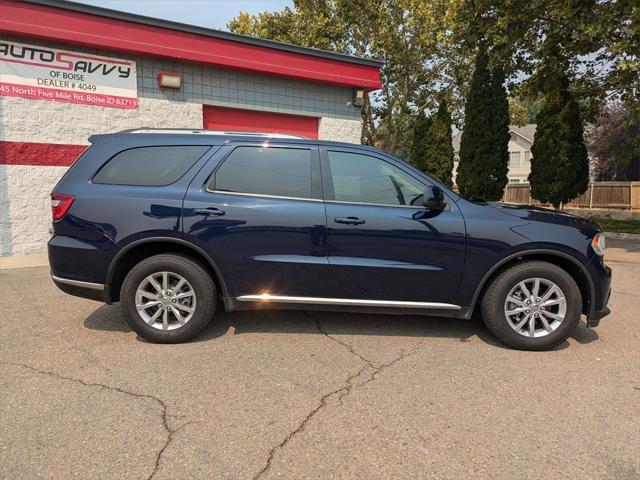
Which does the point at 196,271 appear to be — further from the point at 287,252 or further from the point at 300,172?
the point at 300,172

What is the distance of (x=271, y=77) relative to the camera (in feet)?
30.2

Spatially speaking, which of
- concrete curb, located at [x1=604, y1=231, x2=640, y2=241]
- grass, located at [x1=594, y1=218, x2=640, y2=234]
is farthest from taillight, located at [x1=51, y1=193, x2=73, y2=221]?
grass, located at [x1=594, y1=218, x2=640, y2=234]

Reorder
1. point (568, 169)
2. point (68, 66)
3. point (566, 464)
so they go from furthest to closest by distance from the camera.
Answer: point (568, 169), point (68, 66), point (566, 464)

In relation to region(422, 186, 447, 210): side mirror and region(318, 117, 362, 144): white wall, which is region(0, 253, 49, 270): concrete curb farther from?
region(422, 186, 447, 210): side mirror

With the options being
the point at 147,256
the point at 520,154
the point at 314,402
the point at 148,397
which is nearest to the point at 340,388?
the point at 314,402

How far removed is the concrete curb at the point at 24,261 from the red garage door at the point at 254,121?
12.8ft

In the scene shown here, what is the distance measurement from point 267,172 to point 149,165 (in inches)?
42.2

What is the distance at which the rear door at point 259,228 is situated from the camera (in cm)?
375

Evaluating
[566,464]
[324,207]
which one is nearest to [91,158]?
[324,207]

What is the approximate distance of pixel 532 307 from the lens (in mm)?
3770

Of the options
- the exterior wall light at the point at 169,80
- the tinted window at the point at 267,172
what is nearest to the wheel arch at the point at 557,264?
the tinted window at the point at 267,172

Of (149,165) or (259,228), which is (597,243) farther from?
(149,165)

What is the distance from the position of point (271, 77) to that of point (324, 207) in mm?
6350

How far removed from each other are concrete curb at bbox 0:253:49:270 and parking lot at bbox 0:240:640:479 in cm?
301
